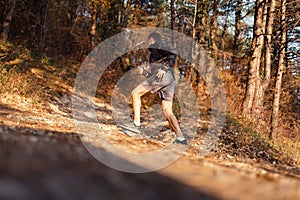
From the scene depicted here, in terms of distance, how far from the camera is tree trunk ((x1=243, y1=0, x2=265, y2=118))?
33.8 ft

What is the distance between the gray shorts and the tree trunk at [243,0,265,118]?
207 inches

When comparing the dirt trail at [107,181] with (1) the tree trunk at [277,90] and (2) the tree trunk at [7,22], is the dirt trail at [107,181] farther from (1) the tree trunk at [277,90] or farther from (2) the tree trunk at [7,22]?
(2) the tree trunk at [7,22]

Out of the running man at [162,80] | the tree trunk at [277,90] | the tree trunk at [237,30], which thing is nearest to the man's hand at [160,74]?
the running man at [162,80]

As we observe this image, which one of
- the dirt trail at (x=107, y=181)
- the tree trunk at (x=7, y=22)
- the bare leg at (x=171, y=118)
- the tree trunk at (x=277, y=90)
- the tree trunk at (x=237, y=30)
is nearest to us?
the dirt trail at (x=107, y=181)

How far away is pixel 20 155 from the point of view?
188 centimetres

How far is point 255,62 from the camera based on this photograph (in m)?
10.5

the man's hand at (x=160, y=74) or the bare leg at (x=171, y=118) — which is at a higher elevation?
the man's hand at (x=160, y=74)

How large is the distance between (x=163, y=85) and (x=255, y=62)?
6143 millimetres

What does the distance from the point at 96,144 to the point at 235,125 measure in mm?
6099

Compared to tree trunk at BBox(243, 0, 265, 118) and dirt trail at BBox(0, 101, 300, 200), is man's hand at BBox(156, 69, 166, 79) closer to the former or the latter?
dirt trail at BBox(0, 101, 300, 200)

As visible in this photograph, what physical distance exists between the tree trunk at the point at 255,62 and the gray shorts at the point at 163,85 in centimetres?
525

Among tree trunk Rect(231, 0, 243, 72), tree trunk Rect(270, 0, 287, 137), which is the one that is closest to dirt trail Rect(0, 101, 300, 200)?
tree trunk Rect(270, 0, 287, 137)

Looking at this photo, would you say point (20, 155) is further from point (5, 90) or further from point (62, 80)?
point (62, 80)

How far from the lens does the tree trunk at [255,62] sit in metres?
10.3
